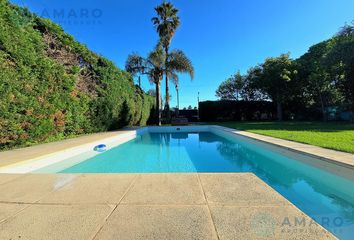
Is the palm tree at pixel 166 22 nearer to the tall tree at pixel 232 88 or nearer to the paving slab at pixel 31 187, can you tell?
the tall tree at pixel 232 88

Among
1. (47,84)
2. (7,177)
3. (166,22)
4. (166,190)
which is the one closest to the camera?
(166,190)

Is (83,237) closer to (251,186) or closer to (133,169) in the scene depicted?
(251,186)

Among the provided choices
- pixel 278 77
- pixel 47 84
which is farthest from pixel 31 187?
pixel 278 77

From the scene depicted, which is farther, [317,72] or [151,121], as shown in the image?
[151,121]

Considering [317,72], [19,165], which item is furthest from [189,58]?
[19,165]

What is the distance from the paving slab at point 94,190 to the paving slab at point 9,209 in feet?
0.78

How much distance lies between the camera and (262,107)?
1049 inches

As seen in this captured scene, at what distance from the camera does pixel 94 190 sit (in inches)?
127

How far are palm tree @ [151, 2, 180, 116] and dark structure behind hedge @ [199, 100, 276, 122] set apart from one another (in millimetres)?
8506

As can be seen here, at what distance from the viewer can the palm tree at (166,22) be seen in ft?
64.7

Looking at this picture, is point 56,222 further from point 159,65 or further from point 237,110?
point 237,110

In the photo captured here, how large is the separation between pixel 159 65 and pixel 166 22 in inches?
148

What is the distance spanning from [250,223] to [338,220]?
1.72 m

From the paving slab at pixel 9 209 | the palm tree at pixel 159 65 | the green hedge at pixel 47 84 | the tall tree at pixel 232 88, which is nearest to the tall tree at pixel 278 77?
the tall tree at pixel 232 88
